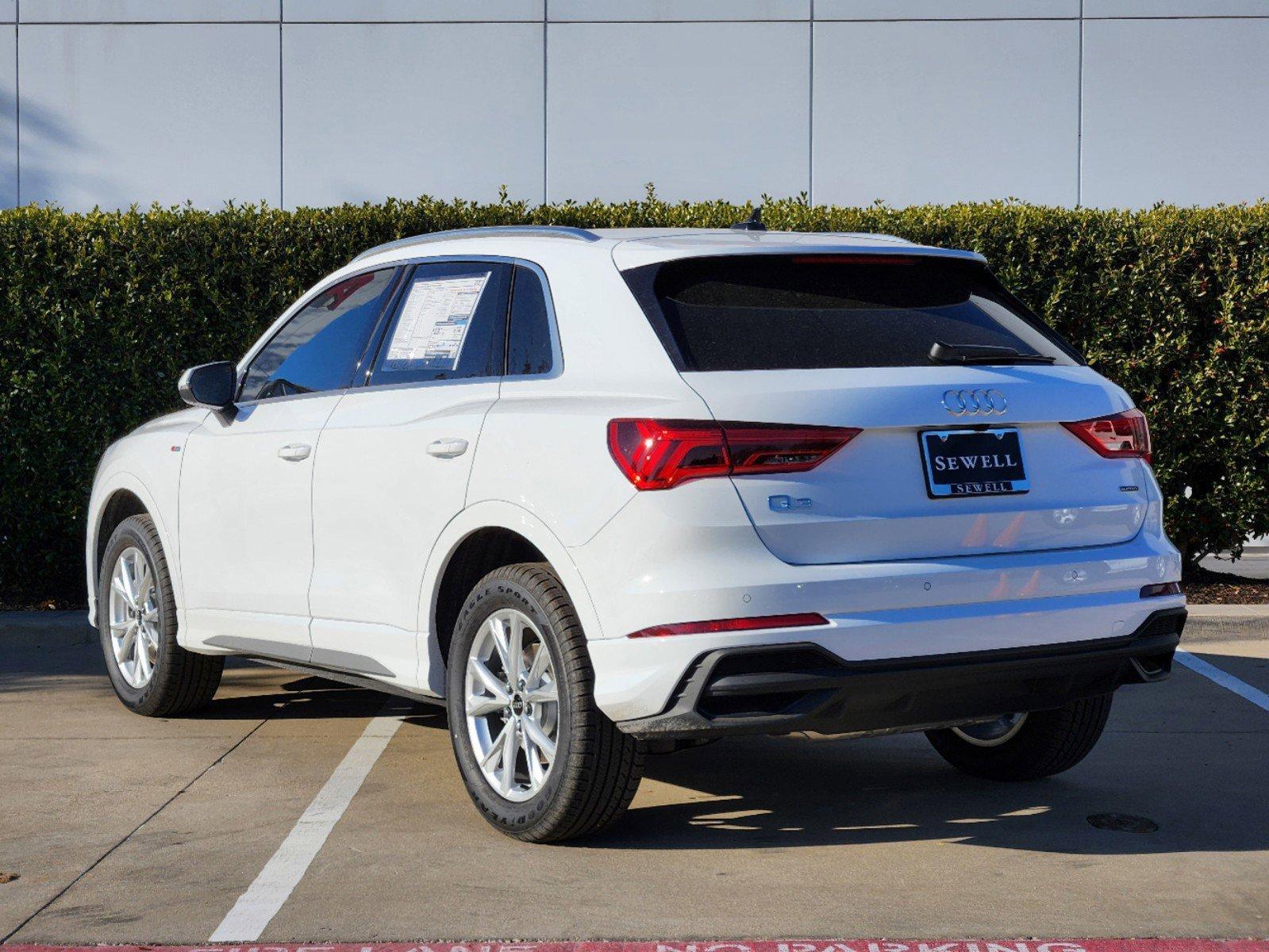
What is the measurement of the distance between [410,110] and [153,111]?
210cm

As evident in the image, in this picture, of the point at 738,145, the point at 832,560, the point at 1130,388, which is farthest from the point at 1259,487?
the point at 832,560

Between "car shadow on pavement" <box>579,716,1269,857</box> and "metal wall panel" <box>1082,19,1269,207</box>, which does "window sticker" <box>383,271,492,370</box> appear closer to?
"car shadow on pavement" <box>579,716,1269,857</box>

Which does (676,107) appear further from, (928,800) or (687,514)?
(687,514)

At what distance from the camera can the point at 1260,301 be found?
10.1m

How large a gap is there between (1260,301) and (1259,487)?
115 cm

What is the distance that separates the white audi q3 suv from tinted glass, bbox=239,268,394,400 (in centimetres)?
7

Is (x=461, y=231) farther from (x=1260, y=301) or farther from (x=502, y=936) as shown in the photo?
(x=1260, y=301)

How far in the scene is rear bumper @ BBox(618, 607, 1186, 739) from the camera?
13.9 ft

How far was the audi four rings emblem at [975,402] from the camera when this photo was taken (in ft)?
14.8

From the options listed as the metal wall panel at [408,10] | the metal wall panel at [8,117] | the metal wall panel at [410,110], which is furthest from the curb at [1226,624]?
the metal wall panel at [8,117]

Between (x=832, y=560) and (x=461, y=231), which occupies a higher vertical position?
(x=461, y=231)

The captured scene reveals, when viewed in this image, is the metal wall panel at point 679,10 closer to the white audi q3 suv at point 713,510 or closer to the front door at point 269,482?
the front door at point 269,482

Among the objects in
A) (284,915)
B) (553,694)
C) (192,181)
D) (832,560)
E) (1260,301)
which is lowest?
(284,915)

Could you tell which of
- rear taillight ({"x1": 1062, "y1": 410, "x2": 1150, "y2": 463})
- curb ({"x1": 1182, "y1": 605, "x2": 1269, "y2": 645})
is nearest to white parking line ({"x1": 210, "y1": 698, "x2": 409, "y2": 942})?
rear taillight ({"x1": 1062, "y1": 410, "x2": 1150, "y2": 463})
